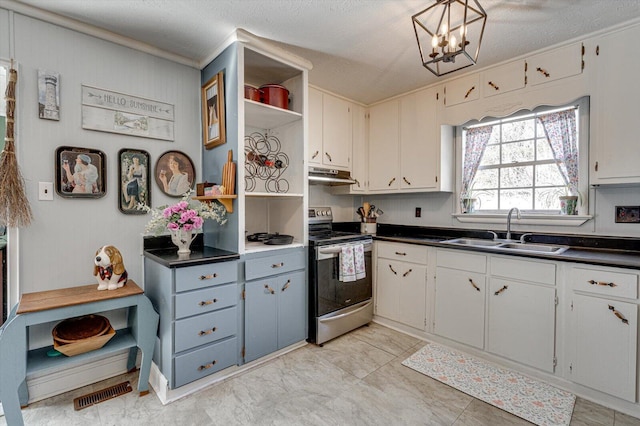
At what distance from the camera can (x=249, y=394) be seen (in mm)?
1956

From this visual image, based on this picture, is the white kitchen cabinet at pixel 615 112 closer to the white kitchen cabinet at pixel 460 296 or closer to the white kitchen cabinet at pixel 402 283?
the white kitchen cabinet at pixel 460 296

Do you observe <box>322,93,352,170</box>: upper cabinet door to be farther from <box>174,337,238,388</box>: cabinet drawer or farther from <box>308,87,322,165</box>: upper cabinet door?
<box>174,337,238,388</box>: cabinet drawer

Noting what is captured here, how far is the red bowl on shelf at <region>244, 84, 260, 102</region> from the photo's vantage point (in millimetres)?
2398

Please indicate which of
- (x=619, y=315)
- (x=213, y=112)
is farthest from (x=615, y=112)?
(x=213, y=112)

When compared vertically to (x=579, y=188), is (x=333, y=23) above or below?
above

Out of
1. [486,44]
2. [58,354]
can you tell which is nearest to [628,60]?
[486,44]

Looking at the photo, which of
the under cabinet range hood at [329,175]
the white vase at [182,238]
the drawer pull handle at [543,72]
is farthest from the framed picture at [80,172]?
the drawer pull handle at [543,72]

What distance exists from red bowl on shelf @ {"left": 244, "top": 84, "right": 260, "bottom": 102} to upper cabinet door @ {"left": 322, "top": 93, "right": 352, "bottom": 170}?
2.83 ft

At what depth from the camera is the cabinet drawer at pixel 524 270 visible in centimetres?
206

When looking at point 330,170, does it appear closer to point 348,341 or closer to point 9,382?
point 348,341

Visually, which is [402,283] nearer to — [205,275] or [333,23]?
[205,275]

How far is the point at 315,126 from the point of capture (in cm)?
307

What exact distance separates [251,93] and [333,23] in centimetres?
81

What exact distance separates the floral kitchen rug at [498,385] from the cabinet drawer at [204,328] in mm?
1362
